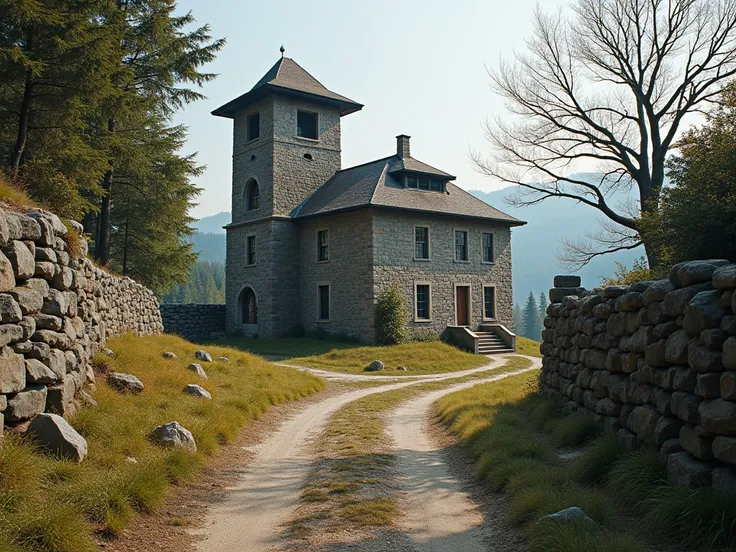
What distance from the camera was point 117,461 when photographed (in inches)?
249

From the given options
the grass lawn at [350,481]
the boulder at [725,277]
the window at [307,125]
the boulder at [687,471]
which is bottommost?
the grass lawn at [350,481]

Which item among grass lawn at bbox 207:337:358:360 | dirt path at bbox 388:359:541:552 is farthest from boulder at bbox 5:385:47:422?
A: grass lawn at bbox 207:337:358:360

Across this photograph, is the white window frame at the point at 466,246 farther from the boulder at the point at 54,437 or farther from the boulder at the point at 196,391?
the boulder at the point at 54,437

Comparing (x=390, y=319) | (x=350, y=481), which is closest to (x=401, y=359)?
(x=390, y=319)

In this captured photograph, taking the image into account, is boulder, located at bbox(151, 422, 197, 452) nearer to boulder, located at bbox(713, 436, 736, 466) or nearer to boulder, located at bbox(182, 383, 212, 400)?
boulder, located at bbox(182, 383, 212, 400)

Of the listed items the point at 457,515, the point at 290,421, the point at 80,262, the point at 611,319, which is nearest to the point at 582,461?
the point at 457,515

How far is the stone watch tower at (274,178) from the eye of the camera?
1148 inches

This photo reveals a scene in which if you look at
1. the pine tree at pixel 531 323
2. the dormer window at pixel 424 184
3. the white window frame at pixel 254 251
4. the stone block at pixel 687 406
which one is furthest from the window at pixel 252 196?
the pine tree at pixel 531 323

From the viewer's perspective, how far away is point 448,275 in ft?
94.3

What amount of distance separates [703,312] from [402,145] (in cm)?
2616

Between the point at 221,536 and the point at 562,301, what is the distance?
24.9 ft

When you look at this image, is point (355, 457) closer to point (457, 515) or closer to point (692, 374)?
point (457, 515)

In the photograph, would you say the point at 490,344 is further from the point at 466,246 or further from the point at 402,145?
the point at 402,145

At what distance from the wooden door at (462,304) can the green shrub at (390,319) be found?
421 centimetres
